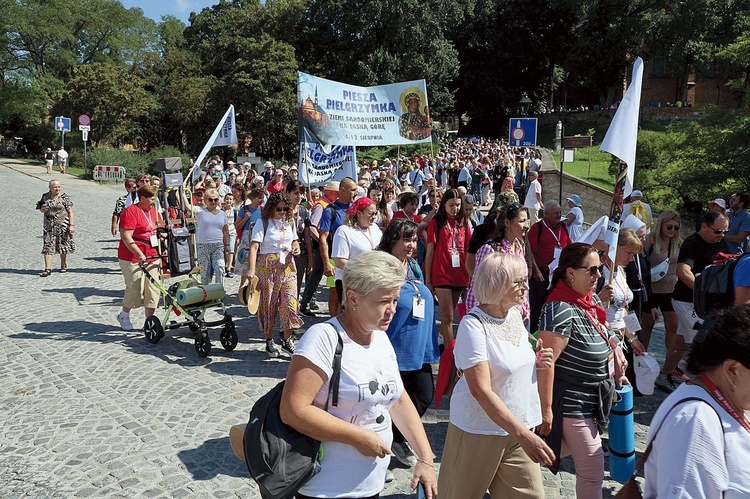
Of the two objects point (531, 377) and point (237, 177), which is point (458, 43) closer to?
point (237, 177)

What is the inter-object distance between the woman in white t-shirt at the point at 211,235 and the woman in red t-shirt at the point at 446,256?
3738mm

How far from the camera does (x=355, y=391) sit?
99.8 inches

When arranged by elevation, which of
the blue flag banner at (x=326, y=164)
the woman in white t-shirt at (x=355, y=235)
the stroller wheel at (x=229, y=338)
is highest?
the blue flag banner at (x=326, y=164)

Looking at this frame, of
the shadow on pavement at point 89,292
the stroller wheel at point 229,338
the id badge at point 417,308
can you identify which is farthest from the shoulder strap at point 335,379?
the shadow on pavement at point 89,292

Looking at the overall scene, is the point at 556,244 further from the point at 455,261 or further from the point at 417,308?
the point at 417,308

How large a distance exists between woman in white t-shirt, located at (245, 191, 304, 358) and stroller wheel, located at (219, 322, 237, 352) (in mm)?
455

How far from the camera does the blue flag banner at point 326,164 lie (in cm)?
991

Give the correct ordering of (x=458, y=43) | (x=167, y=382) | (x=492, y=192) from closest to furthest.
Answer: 1. (x=167, y=382)
2. (x=492, y=192)
3. (x=458, y=43)

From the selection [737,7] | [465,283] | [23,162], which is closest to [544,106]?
[737,7]

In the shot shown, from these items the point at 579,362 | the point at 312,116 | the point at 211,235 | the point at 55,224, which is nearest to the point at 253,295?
the point at 211,235

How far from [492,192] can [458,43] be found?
32.0 metres

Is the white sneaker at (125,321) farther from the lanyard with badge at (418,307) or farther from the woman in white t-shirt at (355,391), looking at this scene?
the woman in white t-shirt at (355,391)

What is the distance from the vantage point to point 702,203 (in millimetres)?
15828

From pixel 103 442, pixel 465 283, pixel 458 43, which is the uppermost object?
pixel 458 43
